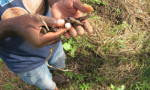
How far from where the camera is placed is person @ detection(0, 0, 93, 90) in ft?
3.48

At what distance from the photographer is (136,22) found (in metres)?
2.88

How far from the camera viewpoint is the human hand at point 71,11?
4.33 ft

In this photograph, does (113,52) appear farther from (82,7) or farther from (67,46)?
(82,7)

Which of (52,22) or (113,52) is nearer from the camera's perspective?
(52,22)

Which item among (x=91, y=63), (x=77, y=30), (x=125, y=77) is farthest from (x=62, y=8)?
(x=125, y=77)

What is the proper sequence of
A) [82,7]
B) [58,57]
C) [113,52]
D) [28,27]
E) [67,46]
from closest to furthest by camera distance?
[28,27]
[82,7]
[58,57]
[113,52]
[67,46]

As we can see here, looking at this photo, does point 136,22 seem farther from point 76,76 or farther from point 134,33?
point 76,76

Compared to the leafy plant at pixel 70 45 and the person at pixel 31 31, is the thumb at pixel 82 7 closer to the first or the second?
the person at pixel 31 31

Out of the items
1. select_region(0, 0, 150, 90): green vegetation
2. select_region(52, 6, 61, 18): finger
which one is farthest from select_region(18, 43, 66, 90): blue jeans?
select_region(0, 0, 150, 90): green vegetation

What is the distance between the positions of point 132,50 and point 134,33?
0.45 m

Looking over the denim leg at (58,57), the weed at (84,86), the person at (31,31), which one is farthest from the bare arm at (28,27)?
the weed at (84,86)

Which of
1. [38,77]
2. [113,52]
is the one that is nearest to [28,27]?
[38,77]

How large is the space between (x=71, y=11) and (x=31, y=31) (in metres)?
0.62

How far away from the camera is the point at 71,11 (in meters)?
1.48
